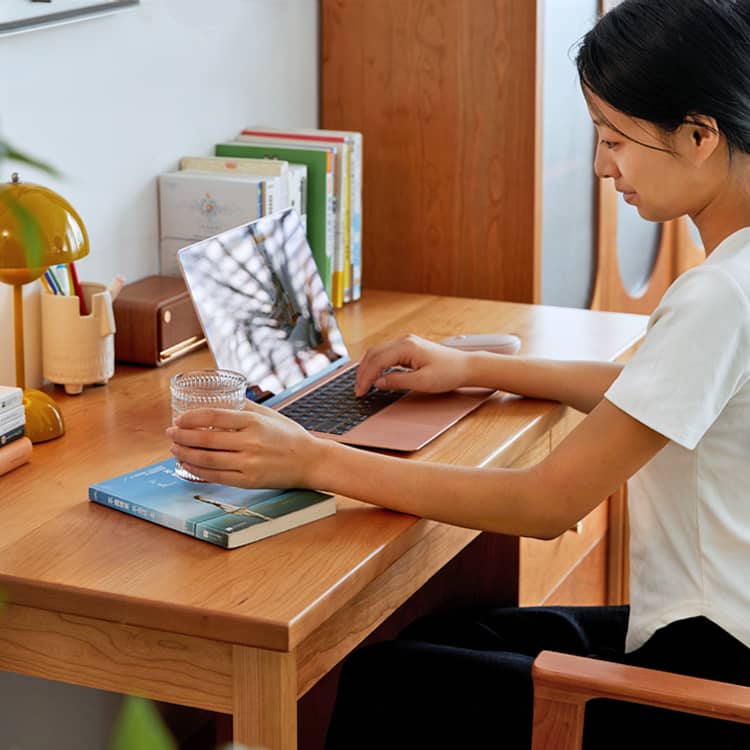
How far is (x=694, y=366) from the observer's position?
1.08 metres

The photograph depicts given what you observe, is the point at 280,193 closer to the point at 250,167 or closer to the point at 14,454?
the point at 250,167

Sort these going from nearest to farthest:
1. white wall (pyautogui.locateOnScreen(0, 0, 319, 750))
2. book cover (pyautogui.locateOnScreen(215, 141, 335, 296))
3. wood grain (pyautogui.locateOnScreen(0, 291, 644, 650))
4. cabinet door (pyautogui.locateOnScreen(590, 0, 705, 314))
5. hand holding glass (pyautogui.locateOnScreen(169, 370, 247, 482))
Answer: wood grain (pyautogui.locateOnScreen(0, 291, 644, 650)), hand holding glass (pyautogui.locateOnScreen(169, 370, 247, 482)), white wall (pyautogui.locateOnScreen(0, 0, 319, 750)), book cover (pyautogui.locateOnScreen(215, 141, 335, 296)), cabinet door (pyautogui.locateOnScreen(590, 0, 705, 314))

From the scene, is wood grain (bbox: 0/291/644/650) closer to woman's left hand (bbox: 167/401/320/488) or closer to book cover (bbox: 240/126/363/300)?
woman's left hand (bbox: 167/401/320/488)

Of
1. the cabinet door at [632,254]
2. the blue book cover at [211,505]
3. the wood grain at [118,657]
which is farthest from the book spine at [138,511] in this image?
the cabinet door at [632,254]

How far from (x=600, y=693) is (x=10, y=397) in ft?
2.30

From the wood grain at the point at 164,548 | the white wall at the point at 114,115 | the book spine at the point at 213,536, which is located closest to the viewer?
the wood grain at the point at 164,548

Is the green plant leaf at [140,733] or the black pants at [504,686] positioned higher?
the green plant leaf at [140,733]

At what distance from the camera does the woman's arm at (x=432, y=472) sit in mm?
1112

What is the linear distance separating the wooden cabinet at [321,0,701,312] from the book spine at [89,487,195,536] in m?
1.23

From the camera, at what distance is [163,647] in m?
1.04

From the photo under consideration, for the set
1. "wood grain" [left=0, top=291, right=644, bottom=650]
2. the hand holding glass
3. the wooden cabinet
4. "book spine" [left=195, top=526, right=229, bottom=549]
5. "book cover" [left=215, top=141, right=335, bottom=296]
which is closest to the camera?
"wood grain" [left=0, top=291, right=644, bottom=650]

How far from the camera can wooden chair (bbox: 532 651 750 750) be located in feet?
3.32

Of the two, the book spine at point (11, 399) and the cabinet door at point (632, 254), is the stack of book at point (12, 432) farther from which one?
the cabinet door at point (632, 254)

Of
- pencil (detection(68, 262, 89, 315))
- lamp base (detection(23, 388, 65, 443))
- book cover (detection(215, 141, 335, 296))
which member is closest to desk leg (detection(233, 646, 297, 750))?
lamp base (detection(23, 388, 65, 443))
